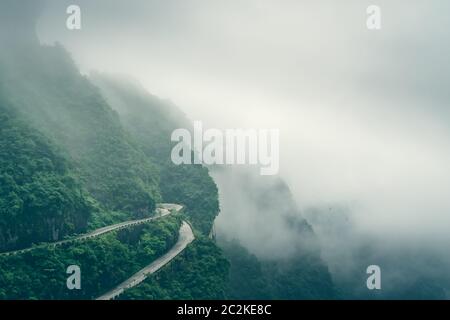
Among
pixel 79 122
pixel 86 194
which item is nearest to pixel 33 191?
pixel 86 194

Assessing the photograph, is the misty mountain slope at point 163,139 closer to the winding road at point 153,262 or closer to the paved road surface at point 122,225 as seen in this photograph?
the paved road surface at point 122,225

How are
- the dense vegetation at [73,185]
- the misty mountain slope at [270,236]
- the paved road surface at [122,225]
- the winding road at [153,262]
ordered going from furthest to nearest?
the misty mountain slope at [270,236] < the paved road surface at [122,225] < the winding road at [153,262] < the dense vegetation at [73,185]

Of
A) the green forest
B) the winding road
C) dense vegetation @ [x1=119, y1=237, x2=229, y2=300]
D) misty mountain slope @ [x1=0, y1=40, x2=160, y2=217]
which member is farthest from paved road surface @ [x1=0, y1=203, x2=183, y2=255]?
dense vegetation @ [x1=119, y1=237, x2=229, y2=300]

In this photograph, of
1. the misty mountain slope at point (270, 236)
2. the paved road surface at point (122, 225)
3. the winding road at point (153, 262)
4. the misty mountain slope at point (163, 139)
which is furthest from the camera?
the misty mountain slope at point (270, 236)

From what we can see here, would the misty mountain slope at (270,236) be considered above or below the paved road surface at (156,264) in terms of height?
below

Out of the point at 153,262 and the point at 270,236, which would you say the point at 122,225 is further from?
the point at 270,236

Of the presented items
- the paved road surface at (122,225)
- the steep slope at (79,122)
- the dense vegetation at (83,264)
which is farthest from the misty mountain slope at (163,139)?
the dense vegetation at (83,264)

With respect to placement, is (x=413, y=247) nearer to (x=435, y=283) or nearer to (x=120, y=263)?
(x=435, y=283)
